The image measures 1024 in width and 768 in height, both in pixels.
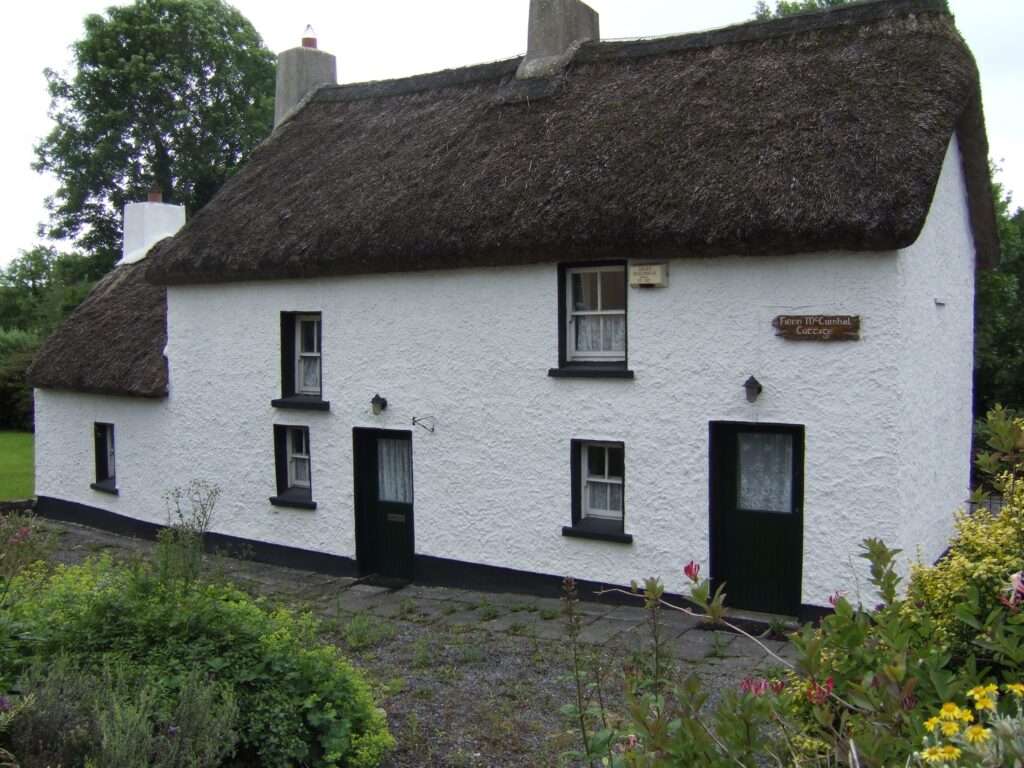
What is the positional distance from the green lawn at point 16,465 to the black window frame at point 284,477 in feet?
29.5

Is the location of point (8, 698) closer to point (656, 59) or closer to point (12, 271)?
point (656, 59)

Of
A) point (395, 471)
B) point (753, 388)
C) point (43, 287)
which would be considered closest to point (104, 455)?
point (395, 471)

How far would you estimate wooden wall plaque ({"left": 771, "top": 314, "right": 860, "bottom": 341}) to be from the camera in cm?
860

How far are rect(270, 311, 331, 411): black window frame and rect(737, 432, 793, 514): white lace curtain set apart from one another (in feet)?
18.9

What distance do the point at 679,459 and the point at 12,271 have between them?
5628cm

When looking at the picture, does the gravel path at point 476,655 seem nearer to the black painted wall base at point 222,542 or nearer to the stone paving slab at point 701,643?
the stone paving slab at point 701,643

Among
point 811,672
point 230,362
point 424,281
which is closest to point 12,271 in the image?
point 230,362

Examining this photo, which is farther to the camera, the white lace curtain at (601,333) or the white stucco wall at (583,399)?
the white lace curtain at (601,333)

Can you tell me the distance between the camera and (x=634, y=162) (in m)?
10.0

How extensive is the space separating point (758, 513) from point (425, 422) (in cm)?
413

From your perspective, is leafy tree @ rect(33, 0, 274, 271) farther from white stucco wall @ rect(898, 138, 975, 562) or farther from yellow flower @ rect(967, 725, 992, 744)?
yellow flower @ rect(967, 725, 992, 744)

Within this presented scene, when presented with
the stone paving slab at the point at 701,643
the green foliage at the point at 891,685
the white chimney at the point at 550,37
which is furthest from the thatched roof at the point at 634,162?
the green foliage at the point at 891,685

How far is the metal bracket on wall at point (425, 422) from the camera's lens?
37.0 ft

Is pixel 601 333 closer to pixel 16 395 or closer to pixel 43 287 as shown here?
pixel 16 395
